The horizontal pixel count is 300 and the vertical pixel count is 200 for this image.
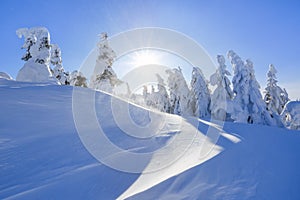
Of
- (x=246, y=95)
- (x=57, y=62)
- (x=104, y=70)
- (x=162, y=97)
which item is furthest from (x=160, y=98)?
(x=57, y=62)

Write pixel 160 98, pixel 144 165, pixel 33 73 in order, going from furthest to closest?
pixel 160 98 < pixel 33 73 < pixel 144 165

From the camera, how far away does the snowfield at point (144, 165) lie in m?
3.57

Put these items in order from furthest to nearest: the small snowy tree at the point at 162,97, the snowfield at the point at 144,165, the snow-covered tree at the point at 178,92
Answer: the small snowy tree at the point at 162,97 → the snow-covered tree at the point at 178,92 → the snowfield at the point at 144,165

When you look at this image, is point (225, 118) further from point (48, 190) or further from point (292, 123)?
point (48, 190)

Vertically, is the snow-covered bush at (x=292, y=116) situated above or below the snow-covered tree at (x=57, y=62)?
below

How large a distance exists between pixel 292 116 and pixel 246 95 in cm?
652

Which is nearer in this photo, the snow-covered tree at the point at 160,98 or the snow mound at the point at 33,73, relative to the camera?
the snow mound at the point at 33,73

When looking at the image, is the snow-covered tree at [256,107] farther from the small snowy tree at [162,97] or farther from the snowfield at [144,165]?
the snowfield at [144,165]

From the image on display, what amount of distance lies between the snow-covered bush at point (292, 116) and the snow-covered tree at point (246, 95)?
10.4 ft

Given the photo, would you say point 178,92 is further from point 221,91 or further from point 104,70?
point 104,70

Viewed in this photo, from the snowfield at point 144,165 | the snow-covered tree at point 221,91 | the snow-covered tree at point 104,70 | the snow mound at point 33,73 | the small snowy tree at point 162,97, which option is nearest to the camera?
the snowfield at point 144,165

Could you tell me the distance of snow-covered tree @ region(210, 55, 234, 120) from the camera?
26125mm

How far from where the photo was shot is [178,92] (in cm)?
3481

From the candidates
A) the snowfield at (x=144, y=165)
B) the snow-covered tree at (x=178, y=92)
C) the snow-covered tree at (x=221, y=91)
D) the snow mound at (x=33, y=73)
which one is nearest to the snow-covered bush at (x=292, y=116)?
the snow-covered tree at (x=221, y=91)
